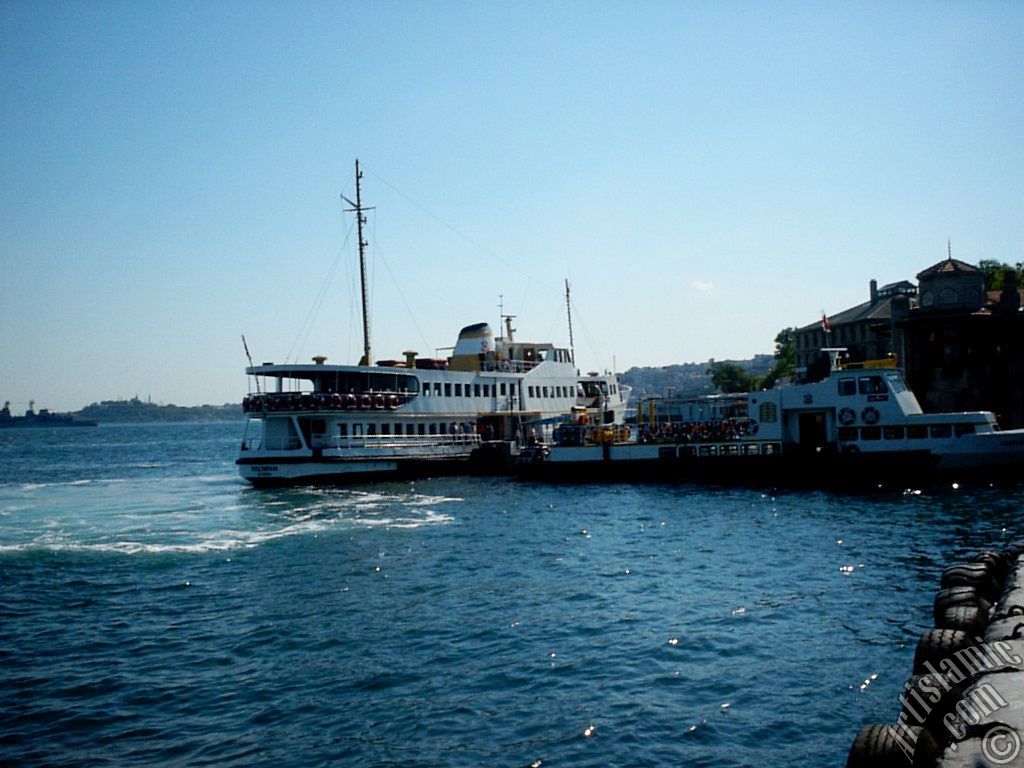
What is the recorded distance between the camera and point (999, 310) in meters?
56.7

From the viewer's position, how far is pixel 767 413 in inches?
1636

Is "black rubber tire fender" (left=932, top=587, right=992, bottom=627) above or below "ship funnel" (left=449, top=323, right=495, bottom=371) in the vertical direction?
below

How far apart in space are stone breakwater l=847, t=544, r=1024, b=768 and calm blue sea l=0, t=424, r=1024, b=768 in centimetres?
137

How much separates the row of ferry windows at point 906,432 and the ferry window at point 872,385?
5.68ft

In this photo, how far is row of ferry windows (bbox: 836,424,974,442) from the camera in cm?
3747

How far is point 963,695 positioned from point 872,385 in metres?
31.5

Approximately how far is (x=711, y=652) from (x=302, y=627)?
8628 mm

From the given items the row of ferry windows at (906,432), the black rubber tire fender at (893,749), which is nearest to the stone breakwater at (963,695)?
the black rubber tire fender at (893,749)

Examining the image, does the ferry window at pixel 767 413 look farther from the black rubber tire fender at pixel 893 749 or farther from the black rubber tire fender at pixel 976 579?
the black rubber tire fender at pixel 893 749

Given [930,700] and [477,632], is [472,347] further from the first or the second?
[930,700]

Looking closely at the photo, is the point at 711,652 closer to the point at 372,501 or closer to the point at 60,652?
the point at 60,652

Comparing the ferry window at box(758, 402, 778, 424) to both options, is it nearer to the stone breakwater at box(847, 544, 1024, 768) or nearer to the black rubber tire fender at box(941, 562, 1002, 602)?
the black rubber tire fender at box(941, 562, 1002, 602)

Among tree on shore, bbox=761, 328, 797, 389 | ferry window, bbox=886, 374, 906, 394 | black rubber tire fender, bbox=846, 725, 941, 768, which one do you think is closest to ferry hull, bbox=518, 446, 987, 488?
ferry window, bbox=886, 374, 906, 394

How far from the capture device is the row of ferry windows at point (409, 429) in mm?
46250
